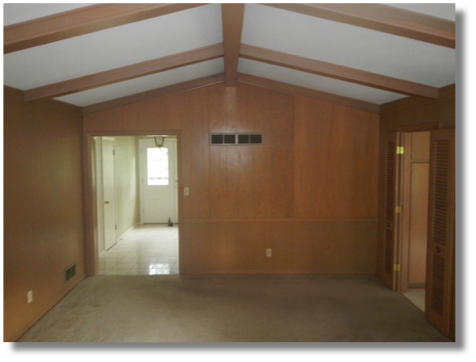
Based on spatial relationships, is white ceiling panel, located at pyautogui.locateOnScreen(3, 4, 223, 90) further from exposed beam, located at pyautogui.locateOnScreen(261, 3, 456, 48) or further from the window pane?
the window pane

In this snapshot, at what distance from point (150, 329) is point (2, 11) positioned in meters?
3.19

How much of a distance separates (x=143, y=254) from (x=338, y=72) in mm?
4763

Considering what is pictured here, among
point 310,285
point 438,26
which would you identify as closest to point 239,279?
point 310,285

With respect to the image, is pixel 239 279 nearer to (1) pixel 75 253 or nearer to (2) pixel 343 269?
(2) pixel 343 269

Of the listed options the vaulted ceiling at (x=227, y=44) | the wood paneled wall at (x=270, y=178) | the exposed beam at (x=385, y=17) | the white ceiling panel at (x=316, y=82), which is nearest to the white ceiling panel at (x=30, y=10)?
the vaulted ceiling at (x=227, y=44)

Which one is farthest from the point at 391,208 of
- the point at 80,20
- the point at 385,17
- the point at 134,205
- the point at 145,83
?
the point at 134,205

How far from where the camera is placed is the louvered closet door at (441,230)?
3586 millimetres

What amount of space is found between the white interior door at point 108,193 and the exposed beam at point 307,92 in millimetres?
3091

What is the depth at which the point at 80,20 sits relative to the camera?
245cm

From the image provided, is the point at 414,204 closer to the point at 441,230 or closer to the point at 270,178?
the point at 441,230

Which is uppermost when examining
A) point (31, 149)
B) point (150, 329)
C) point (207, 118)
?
point (207, 118)

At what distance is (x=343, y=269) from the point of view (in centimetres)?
561

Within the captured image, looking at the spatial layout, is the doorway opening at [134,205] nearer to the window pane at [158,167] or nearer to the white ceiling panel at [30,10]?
the window pane at [158,167]

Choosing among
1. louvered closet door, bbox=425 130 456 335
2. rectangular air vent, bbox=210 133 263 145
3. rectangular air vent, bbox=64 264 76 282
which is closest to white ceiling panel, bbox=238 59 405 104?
rectangular air vent, bbox=210 133 263 145
